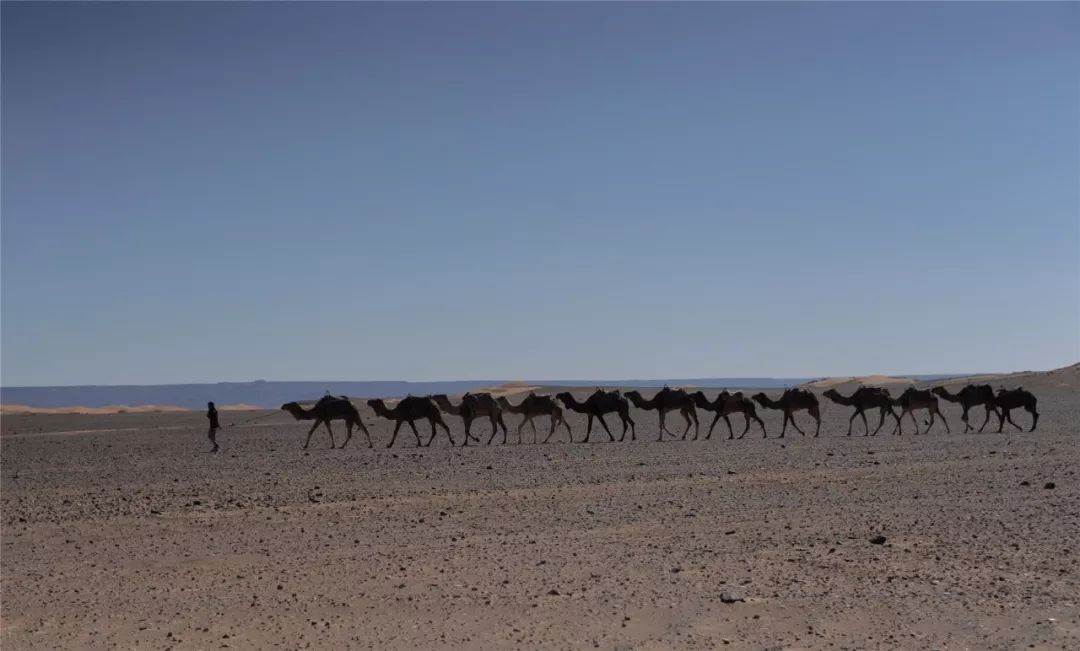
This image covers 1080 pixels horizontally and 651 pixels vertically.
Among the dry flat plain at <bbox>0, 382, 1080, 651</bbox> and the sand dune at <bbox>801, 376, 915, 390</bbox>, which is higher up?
the sand dune at <bbox>801, 376, 915, 390</bbox>

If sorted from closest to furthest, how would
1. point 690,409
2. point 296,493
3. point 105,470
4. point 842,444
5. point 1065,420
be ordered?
point 296,493 → point 105,470 → point 842,444 → point 690,409 → point 1065,420

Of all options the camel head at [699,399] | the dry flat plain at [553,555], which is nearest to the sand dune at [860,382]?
the camel head at [699,399]

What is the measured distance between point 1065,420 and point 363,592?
3403 centimetres

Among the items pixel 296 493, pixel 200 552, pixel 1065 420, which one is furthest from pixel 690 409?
pixel 200 552

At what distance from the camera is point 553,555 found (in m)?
13.6

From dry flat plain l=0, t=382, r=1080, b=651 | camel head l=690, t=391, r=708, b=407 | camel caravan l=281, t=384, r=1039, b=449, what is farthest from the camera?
camel head l=690, t=391, r=708, b=407

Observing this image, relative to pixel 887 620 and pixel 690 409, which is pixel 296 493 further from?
pixel 690 409

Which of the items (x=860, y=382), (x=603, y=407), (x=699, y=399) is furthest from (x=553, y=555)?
(x=860, y=382)

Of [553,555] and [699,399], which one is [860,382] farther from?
[553,555]

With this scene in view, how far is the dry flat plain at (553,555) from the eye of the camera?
34.8ft

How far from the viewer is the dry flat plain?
34.8 feet

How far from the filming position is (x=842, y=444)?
97.8 ft

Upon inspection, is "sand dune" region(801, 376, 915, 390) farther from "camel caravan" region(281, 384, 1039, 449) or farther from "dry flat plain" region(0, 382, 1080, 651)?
"dry flat plain" region(0, 382, 1080, 651)

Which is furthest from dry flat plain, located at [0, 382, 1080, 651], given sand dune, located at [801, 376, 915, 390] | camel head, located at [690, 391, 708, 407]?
sand dune, located at [801, 376, 915, 390]
